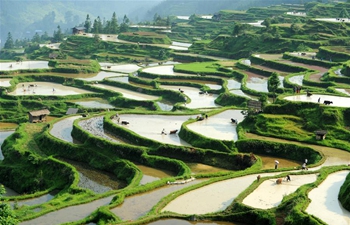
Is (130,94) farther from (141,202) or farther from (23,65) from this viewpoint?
(141,202)

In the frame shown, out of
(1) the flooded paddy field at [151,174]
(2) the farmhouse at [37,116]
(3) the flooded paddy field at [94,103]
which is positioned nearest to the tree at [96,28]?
(3) the flooded paddy field at [94,103]

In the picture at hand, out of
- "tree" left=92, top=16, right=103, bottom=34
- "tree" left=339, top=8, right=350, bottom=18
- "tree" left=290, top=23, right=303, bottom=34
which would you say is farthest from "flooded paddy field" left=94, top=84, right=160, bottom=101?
"tree" left=92, top=16, right=103, bottom=34

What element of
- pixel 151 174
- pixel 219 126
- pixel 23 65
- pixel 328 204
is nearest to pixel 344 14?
pixel 23 65

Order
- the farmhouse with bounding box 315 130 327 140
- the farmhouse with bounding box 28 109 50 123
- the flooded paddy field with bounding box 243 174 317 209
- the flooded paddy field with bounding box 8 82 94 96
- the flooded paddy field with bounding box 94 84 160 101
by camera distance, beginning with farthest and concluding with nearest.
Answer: the flooded paddy field with bounding box 8 82 94 96, the flooded paddy field with bounding box 94 84 160 101, the farmhouse with bounding box 28 109 50 123, the farmhouse with bounding box 315 130 327 140, the flooded paddy field with bounding box 243 174 317 209

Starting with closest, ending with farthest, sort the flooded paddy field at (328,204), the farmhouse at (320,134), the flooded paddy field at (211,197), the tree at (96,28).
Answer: the flooded paddy field at (328,204)
the flooded paddy field at (211,197)
the farmhouse at (320,134)
the tree at (96,28)

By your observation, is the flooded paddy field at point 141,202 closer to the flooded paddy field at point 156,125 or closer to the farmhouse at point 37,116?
the flooded paddy field at point 156,125

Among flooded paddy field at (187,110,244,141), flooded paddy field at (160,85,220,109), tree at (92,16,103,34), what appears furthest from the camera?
tree at (92,16,103,34)

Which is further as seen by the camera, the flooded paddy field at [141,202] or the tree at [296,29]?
the tree at [296,29]

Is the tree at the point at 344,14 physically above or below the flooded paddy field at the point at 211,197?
above

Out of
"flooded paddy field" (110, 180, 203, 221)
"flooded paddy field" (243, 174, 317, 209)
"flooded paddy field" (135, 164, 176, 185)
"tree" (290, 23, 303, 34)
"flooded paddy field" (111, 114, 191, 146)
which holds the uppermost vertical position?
"tree" (290, 23, 303, 34)

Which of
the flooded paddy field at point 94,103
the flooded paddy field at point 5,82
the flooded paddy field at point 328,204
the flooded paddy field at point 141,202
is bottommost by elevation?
the flooded paddy field at point 94,103

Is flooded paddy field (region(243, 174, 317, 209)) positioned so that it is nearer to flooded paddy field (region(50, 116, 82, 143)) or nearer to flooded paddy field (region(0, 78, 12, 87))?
flooded paddy field (region(50, 116, 82, 143))

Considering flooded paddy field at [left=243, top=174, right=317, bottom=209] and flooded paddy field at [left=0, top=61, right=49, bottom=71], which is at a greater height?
flooded paddy field at [left=243, top=174, right=317, bottom=209]
